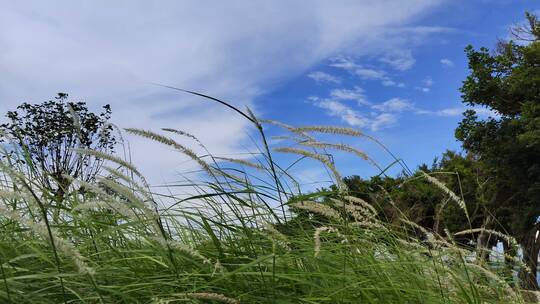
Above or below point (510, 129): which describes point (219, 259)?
below

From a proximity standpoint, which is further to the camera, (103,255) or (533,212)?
(533,212)

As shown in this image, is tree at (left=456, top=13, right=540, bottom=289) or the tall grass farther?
tree at (left=456, top=13, right=540, bottom=289)

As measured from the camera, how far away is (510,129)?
15.8 m

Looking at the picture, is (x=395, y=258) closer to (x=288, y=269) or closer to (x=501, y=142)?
(x=288, y=269)

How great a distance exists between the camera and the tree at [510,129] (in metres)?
15.7

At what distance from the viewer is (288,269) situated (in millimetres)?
2426

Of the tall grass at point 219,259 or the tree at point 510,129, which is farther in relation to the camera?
the tree at point 510,129

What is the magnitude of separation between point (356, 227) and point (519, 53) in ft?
52.4

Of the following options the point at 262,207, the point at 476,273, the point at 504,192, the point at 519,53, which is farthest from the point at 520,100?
the point at 262,207

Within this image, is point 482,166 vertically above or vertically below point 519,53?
below

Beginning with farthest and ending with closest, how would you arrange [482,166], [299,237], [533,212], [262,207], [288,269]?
[482,166]
[533,212]
[299,237]
[262,207]
[288,269]

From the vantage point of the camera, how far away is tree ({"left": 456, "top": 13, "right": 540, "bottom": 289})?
51.4 ft

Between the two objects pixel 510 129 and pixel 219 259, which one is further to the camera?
pixel 510 129

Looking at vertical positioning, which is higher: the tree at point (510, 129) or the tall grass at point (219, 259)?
the tree at point (510, 129)
